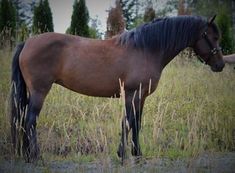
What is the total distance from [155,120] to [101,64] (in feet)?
3.28

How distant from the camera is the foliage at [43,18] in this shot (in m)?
6.86

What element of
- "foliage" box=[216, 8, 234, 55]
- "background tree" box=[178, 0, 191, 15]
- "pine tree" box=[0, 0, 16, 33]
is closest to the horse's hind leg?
"pine tree" box=[0, 0, 16, 33]

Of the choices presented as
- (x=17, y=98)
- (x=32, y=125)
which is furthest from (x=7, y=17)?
(x=32, y=125)

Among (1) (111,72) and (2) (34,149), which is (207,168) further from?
(2) (34,149)

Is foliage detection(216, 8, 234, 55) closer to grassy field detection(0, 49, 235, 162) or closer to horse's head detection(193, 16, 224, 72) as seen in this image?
grassy field detection(0, 49, 235, 162)

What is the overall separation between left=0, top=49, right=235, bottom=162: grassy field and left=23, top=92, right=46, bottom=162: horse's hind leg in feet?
0.47

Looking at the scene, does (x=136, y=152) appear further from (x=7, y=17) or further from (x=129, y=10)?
(x=129, y=10)

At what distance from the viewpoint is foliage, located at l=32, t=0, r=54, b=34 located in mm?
6863

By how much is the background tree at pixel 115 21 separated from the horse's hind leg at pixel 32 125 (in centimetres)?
488

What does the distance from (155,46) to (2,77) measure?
3310mm

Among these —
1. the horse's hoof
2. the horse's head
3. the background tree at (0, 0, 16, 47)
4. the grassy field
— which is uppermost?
the background tree at (0, 0, 16, 47)

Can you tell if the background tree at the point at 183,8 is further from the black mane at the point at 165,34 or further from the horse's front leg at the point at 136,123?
the horse's front leg at the point at 136,123

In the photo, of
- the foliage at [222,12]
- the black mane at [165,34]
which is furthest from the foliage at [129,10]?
the black mane at [165,34]

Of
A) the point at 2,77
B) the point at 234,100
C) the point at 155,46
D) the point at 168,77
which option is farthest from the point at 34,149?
the point at 168,77
